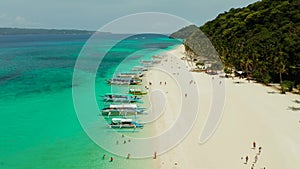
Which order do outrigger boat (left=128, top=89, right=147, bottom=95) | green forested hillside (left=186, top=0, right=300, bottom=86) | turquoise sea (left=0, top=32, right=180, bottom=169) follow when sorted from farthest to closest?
outrigger boat (left=128, top=89, right=147, bottom=95)
green forested hillside (left=186, top=0, right=300, bottom=86)
turquoise sea (left=0, top=32, right=180, bottom=169)

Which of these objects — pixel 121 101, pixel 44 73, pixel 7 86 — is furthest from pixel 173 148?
pixel 44 73

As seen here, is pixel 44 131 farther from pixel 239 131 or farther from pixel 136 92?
pixel 239 131

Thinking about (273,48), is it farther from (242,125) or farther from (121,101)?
(121,101)

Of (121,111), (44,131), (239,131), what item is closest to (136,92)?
(121,111)

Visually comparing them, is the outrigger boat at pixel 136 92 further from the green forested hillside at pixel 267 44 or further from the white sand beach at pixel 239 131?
the green forested hillside at pixel 267 44

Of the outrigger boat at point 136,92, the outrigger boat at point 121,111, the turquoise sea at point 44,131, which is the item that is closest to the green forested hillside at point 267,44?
the outrigger boat at point 136,92

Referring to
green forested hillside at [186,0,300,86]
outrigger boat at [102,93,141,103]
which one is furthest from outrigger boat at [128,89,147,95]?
green forested hillside at [186,0,300,86]

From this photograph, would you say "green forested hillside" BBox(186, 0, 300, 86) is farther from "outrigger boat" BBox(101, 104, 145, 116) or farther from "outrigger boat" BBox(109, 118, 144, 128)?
"outrigger boat" BBox(109, 118, 144, 128)
